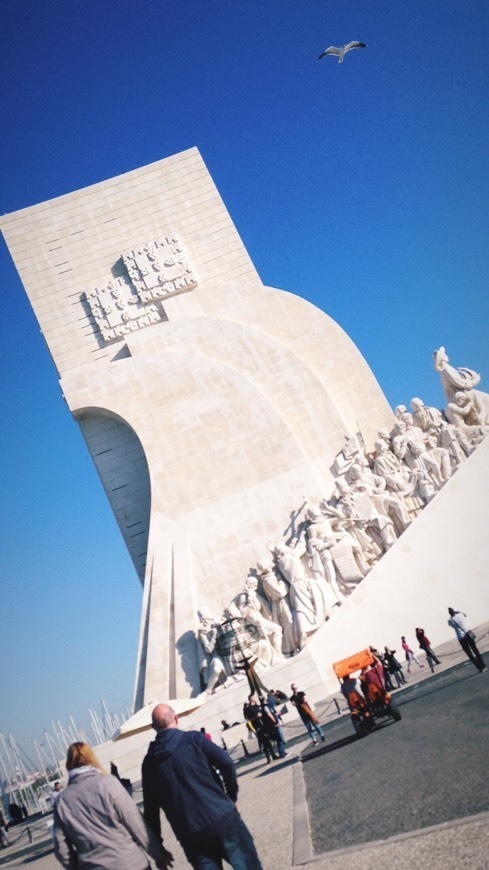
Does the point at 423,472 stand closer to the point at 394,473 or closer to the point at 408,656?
the point at 394,473

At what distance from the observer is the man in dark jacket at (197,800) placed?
90.0 inches

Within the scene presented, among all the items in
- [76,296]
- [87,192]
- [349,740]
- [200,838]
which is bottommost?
[349,740]

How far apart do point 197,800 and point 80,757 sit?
1.31 ft

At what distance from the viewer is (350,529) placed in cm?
1252

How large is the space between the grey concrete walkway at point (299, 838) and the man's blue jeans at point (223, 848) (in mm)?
572

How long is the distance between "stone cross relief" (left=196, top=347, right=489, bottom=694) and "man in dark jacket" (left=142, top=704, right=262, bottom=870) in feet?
30.4

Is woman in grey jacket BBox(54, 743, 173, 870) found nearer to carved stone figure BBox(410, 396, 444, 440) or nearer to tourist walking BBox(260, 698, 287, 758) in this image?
tourist walking BBox(260, 698, 287, 758)

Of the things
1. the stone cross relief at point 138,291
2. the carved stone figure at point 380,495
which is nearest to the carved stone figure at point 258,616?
the carved stone figure at point 380,495

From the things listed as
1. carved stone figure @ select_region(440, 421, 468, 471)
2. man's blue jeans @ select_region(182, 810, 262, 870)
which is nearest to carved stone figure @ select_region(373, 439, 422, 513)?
carved stone figure @ select_region(440, 421, 468, 471)

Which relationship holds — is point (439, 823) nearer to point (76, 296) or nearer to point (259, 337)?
point (259, 337)

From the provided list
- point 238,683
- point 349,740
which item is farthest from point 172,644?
point 349,740

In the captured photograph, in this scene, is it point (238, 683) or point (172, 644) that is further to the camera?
point (172, 644)

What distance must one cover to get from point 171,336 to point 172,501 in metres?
3.70

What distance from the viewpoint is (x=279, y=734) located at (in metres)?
6.88
